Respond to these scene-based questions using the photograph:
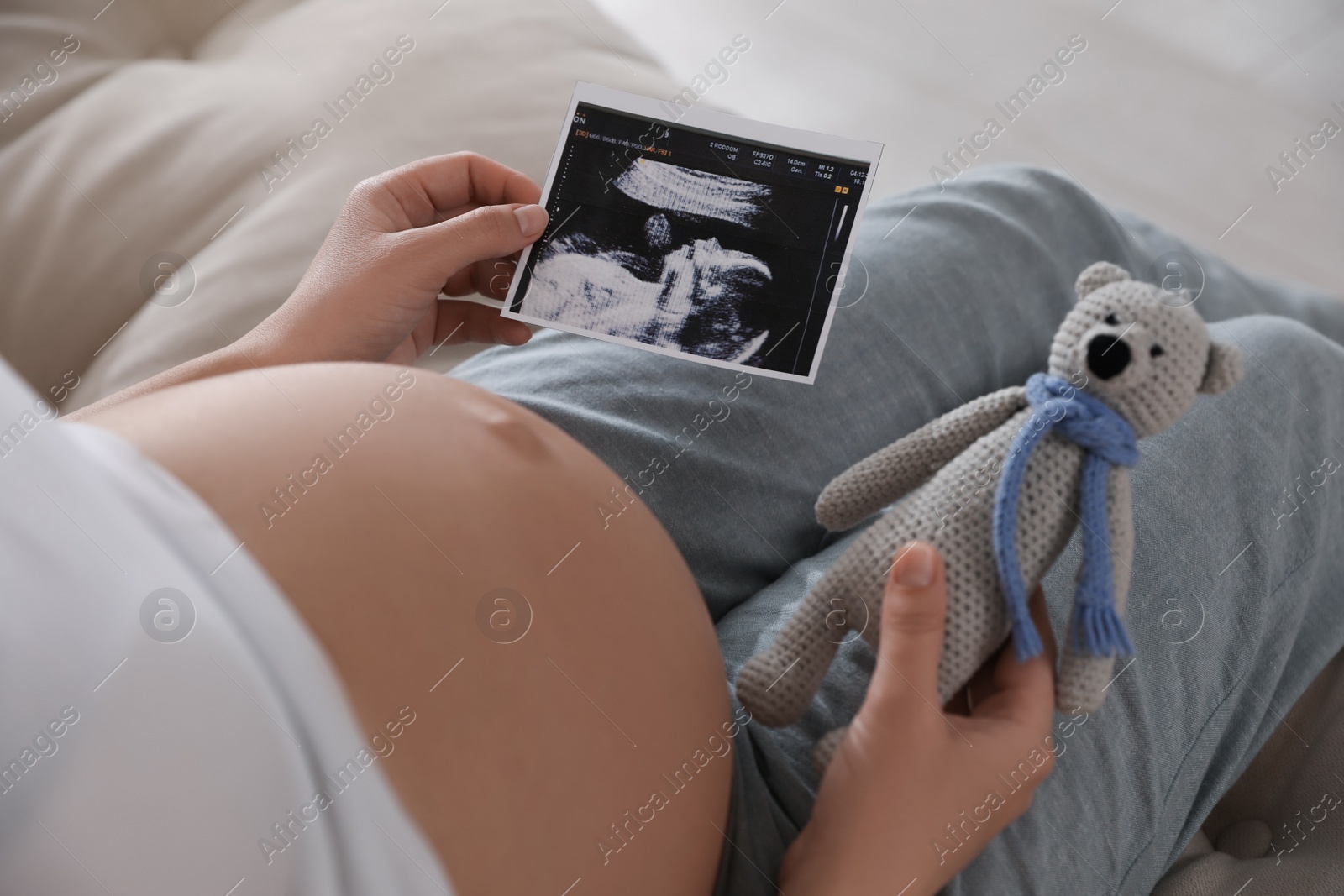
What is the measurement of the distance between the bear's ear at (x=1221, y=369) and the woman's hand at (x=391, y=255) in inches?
18.6

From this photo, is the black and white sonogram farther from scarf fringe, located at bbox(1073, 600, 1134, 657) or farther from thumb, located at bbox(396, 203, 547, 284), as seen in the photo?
scarf fringe, located at bbox(1073, 600, 1134, 657)

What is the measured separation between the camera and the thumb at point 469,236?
2.21ft

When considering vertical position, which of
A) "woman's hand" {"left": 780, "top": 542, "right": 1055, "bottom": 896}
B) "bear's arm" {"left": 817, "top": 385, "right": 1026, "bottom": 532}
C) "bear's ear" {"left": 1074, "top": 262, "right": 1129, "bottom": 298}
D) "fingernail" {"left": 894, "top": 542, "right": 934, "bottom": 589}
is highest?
"bear's ear" {"left": 1074, "top": 262, "right": 1129, "bottom": 298}

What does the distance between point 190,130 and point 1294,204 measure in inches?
65.8

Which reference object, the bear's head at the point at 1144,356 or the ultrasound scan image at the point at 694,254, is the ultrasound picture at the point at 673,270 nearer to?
the ultrasound scan image at the point at 694,254

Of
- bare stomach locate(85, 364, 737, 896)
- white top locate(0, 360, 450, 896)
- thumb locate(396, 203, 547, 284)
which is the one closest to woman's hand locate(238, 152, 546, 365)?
thumb locate(396, 203, 547, 284)

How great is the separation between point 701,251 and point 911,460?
0.26 meters

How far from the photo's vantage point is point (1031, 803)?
1.86 ft

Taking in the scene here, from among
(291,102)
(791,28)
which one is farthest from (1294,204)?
(291,102)

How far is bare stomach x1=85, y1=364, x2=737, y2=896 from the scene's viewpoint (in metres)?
0.37

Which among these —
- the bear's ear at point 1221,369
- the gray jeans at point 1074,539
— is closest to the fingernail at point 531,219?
the gray jeans at point 1074,539

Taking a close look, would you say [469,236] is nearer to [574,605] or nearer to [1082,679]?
[574,605]

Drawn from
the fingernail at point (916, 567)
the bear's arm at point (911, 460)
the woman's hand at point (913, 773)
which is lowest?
the woman's hand at point (913, 773)

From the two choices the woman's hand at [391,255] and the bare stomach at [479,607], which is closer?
the bare stomach at [479,607]
